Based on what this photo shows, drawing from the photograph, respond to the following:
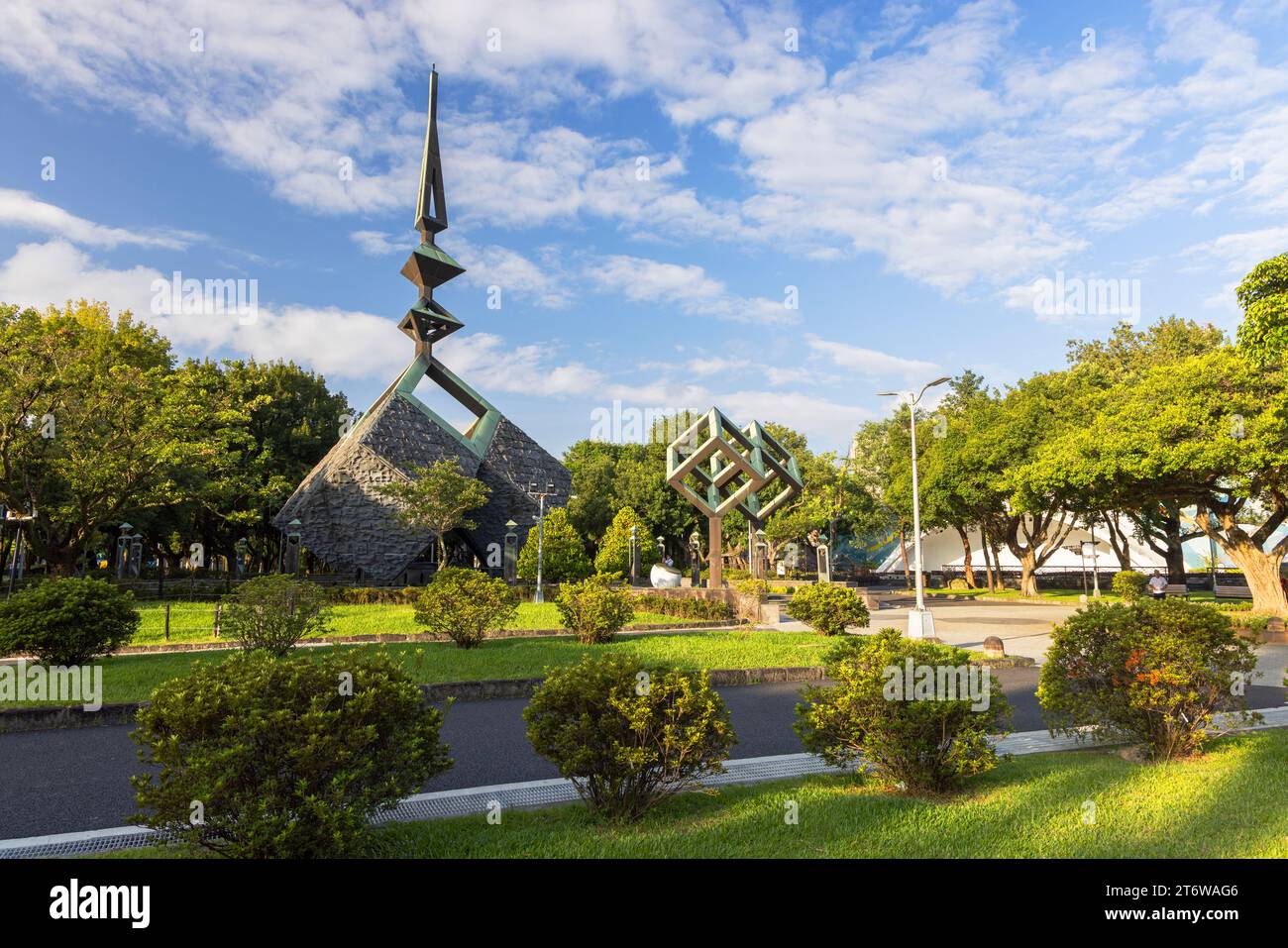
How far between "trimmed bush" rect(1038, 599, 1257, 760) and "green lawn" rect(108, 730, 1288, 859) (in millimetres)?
608

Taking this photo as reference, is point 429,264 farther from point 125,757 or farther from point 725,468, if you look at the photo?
point 125,757

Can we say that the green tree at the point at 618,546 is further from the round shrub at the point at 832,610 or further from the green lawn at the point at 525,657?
the green lawn at the point at 525,657

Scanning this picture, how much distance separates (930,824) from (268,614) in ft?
34.8

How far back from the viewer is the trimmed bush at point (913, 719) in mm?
5504

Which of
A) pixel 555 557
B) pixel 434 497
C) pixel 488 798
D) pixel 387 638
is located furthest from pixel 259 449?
pixel 488 798

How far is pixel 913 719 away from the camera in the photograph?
217 inches

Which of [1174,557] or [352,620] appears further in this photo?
[1174,557]

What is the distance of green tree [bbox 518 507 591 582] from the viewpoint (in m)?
31.8

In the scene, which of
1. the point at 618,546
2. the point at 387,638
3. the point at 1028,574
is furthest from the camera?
the point at 618,546

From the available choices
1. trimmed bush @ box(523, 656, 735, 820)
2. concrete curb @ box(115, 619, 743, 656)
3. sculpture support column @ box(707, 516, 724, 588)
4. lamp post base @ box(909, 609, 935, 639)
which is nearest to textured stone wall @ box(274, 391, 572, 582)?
sculpture support column @ box(707, 516, 724, 588)

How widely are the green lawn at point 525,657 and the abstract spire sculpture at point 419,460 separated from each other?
16.3m

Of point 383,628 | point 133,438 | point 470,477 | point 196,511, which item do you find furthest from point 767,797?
point 196,511

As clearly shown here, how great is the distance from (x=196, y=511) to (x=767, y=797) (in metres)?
39.9

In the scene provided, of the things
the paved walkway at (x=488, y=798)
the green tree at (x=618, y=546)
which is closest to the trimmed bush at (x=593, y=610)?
the paved walkway at (x=488, y=798)
